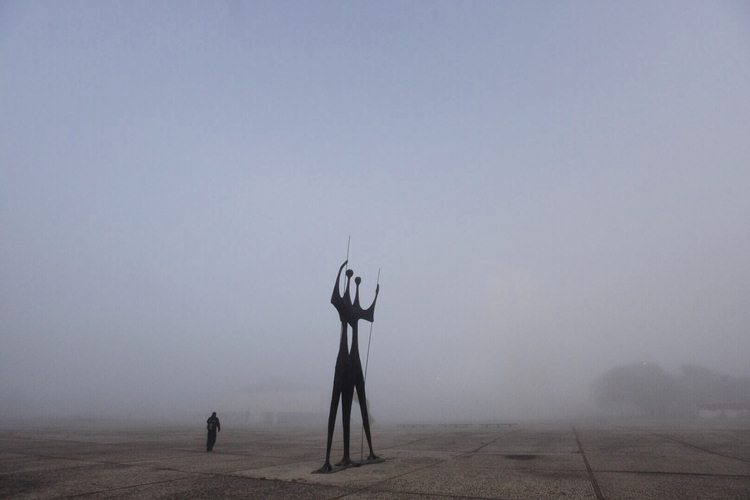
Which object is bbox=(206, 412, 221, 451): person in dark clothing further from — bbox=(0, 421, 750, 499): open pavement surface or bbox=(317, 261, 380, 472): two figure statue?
bbox=(317, 261, 380, 472): two figure statue

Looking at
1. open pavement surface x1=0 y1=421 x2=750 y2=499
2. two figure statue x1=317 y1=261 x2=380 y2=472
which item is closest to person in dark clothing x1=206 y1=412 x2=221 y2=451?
open pavement surface x1=0 y1=421 x2=750 y2=499

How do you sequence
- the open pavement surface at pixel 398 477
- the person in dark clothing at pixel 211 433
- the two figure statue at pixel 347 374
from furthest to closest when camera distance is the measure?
the person in dark clothing at pixel 211 433 < the two figure statue at pixel 347 374 < the open pavement surface at pixel 398 477

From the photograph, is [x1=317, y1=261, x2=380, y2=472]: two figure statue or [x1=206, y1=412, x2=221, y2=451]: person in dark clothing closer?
[x1=317, y1=261, x2=380, y2=472]: two figure statue

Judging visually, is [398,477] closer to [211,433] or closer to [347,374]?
[347,374]

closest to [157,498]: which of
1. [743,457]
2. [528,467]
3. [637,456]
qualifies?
[528,467]

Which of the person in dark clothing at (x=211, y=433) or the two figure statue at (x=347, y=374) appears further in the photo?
the person in dark clothing at (x=211, y=433)

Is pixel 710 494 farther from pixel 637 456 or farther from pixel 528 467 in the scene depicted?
pixel 637 456

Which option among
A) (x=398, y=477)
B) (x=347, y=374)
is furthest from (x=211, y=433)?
(x=398, y=477)

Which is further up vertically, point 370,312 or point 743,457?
point 370,312

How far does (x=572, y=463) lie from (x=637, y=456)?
9.92ft

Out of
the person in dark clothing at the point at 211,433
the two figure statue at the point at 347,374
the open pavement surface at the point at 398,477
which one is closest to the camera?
the open pavement surface at the point at 398,477

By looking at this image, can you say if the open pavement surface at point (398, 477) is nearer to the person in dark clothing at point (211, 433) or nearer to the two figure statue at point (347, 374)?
the two figure statue at point (347, 374)

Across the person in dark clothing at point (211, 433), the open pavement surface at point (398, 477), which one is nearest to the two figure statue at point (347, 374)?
the open pavement surface at point (398, 477)

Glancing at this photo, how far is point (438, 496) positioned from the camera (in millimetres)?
6070
